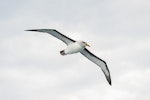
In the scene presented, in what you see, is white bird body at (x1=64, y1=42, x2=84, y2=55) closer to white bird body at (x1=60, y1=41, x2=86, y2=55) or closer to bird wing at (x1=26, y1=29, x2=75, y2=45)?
white bird body at (x1=60, y1=41, x2=86, y2=55)

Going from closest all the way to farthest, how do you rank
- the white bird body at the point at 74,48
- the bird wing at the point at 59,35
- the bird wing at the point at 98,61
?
1. the white bird body at the point at 74,48
2. the bird wing at the point at 59,35
3. the bird wing at the point at 98,61

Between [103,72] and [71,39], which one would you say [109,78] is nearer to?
[103,72]

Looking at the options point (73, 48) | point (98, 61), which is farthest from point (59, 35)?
point (98, 61)

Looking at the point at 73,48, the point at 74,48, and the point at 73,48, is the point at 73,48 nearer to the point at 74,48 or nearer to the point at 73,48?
the point at 73,48

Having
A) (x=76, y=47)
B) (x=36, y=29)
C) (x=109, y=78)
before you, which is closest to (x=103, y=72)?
(x=109, y=78)

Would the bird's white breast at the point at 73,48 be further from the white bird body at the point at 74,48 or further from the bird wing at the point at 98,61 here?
the bird wing at the point at 98,61

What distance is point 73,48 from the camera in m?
62.5

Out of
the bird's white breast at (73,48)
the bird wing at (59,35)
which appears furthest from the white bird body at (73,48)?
the bird wing at (59,35)

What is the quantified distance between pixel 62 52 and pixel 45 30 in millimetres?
3721

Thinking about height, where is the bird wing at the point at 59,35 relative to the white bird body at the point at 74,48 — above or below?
above

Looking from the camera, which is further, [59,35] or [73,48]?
[59,35]

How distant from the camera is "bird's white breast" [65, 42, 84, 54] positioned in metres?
62.1

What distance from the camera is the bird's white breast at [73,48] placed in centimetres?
6209

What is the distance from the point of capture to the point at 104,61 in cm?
6981
